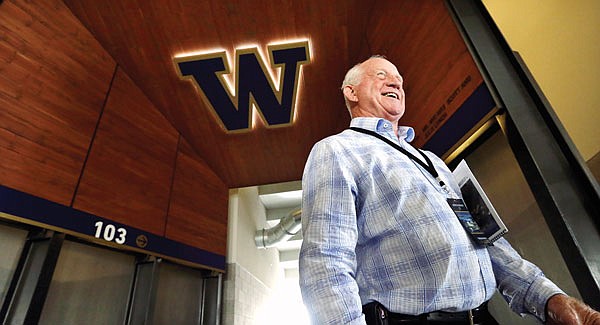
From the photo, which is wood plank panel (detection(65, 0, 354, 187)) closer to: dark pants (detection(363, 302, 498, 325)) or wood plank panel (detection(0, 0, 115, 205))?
wood plank panel (detection(0, 0, 115, 205))

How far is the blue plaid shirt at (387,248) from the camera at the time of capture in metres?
0.82

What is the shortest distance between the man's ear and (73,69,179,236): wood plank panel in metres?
2.76

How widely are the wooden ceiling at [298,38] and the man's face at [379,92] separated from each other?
42.5 inches

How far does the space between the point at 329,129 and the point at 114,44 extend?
282 centimetres

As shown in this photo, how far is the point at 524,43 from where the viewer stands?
2244 millimetres

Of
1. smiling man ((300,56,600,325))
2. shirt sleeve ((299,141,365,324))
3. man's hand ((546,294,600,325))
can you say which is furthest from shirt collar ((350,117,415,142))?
man's hand ((546,294,600,325))

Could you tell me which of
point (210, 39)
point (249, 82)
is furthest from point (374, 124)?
point (249, 82)

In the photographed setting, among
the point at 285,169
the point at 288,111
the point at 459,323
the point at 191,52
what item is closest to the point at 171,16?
the point at 191,52

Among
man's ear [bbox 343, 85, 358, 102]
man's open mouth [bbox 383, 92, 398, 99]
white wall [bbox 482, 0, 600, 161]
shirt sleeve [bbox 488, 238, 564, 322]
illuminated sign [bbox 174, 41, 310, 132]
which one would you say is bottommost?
shirt sleeve [bbox 488, 238, 564, 322]

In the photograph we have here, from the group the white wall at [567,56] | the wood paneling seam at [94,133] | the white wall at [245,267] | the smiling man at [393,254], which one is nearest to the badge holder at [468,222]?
the smiling man at [393,254]

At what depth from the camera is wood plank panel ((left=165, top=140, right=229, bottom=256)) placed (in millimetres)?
4238

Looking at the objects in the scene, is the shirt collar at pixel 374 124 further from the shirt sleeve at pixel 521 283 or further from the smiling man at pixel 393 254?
the shirt sleeve at pixel 521 283

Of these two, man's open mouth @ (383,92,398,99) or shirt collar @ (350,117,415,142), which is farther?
man's open mouth @ (383,92,398,99)

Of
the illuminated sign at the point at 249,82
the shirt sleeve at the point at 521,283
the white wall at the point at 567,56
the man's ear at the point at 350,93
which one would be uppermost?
the illuminated sign at the point at 249,82
